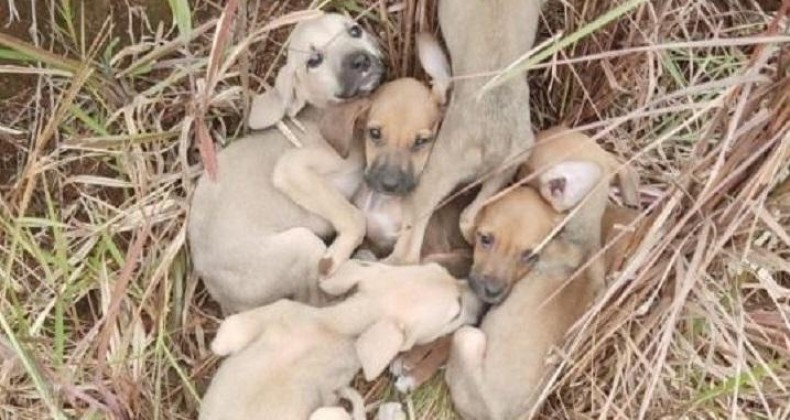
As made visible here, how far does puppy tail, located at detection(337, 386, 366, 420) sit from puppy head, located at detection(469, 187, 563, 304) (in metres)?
0.42

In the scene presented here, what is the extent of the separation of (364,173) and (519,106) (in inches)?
18.3

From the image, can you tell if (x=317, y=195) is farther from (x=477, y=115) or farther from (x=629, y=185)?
(x=629, y=185)

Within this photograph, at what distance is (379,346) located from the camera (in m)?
3.26

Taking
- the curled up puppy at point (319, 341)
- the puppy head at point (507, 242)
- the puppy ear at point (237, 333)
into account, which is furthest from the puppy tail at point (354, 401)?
the puppy head at point (507, 242)

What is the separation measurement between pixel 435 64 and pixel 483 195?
1.21ft

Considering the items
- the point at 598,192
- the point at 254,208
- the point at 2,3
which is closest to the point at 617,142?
the point at 598,192

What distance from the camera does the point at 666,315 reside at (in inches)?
129

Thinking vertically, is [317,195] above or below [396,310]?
above

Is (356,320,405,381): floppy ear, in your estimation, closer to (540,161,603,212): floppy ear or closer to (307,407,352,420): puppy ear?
(307,407,352,420): puppy ear

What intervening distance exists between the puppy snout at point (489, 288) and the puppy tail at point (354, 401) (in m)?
0.42

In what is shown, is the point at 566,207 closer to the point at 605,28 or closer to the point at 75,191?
the point at 605,28

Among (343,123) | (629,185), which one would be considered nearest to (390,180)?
(343,123)

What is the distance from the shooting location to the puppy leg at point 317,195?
3523 millimetres

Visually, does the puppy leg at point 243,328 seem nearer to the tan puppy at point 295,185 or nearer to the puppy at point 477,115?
the tan puppy at point 295,185
